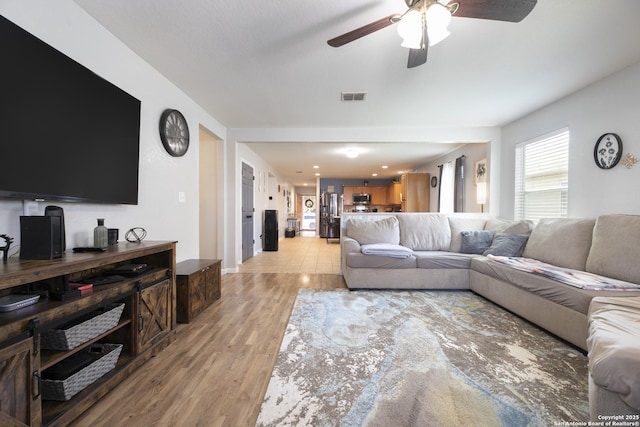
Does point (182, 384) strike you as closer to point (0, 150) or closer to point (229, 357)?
point (229, 357)

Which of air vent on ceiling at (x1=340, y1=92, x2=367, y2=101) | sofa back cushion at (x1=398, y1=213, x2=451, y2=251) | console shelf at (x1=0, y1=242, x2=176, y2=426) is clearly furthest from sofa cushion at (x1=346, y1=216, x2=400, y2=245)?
console shelf at (x1=0, y1=242, x2=176, y2=426)

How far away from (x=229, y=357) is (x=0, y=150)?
1.70 metres

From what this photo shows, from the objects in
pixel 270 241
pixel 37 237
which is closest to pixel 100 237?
pixel 37 237

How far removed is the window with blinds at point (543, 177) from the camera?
10.4ft

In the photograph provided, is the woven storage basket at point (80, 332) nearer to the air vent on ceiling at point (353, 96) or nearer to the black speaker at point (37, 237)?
the black speaker at point (37, 237)

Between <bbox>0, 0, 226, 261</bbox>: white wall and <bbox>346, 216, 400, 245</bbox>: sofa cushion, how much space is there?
223 cm

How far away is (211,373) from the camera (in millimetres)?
1658

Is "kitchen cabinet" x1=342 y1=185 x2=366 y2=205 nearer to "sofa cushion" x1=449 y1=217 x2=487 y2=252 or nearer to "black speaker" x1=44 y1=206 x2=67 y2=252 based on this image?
"sofa cushion" x1=449 y1=217 x2=487 y2=252

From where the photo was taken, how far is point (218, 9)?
1.75 metres

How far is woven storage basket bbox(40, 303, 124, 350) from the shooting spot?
3.97 ft

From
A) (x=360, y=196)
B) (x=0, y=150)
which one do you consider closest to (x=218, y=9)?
(x=0, y=150)

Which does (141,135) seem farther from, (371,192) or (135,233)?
(371,192)

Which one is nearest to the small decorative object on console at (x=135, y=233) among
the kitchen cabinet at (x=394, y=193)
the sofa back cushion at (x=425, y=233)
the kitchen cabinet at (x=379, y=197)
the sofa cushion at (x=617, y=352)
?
the sofa cushion at (x=617, y=352)

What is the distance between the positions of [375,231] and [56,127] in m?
3.41
